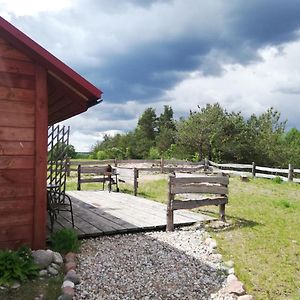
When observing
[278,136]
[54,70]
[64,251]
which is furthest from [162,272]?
[278,136]

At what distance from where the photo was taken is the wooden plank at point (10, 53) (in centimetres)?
516

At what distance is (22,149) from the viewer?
5.31m

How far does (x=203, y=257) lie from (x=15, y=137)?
142 inches

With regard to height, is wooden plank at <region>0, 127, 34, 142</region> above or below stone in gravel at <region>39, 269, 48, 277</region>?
above

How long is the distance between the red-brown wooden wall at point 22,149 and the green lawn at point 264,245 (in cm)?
325

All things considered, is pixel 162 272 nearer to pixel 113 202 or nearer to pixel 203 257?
pixel 203 257

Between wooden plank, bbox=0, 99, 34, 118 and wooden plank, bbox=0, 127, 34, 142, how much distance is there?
0.89 feet

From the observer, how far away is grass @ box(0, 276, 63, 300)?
13.5ft

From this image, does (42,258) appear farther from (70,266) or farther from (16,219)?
(16,219)

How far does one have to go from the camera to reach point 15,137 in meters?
5.25

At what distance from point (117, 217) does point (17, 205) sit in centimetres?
328

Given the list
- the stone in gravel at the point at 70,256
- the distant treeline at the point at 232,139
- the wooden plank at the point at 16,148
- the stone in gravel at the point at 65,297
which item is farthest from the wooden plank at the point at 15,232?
the distant treeline at the point at 232,139

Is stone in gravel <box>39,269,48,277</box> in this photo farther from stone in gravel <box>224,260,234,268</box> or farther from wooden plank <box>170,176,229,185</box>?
wooden plank <box>170,176,229,185</box>

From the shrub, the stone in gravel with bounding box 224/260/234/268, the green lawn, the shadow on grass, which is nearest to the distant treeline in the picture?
the shrub
